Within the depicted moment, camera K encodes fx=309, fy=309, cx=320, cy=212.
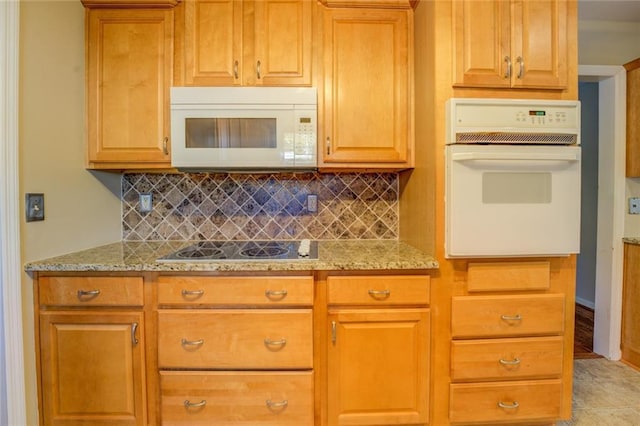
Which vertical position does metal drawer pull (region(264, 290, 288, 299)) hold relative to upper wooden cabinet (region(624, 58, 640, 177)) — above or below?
below

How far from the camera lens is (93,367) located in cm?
138

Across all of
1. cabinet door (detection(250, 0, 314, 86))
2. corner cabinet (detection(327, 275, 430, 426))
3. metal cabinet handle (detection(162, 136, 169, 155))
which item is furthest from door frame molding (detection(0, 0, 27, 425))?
corner cabinet (detection(327, 275, 430, 426))

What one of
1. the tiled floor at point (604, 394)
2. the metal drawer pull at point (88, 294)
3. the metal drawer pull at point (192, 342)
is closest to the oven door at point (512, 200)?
the tiled floor at point (604, 394)

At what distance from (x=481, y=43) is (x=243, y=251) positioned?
60.5 inches

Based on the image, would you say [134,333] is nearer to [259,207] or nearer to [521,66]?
[259,207]

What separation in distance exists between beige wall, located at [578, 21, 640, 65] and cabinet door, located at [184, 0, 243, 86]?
7.92 feet

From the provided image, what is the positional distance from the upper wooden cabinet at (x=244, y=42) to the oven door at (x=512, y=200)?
3.13ft

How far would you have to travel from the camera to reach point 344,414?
1415 mm

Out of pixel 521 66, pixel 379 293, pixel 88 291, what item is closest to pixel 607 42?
pixel 521 66

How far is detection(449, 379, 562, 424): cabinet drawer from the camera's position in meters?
1.42

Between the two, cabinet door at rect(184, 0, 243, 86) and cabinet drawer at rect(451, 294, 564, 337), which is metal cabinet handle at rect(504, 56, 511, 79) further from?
cabinet door at rect(184, 0, 243, 86)

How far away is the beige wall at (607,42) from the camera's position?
224 centimetres

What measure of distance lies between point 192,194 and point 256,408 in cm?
128

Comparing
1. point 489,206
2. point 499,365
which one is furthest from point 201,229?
point 499,365
